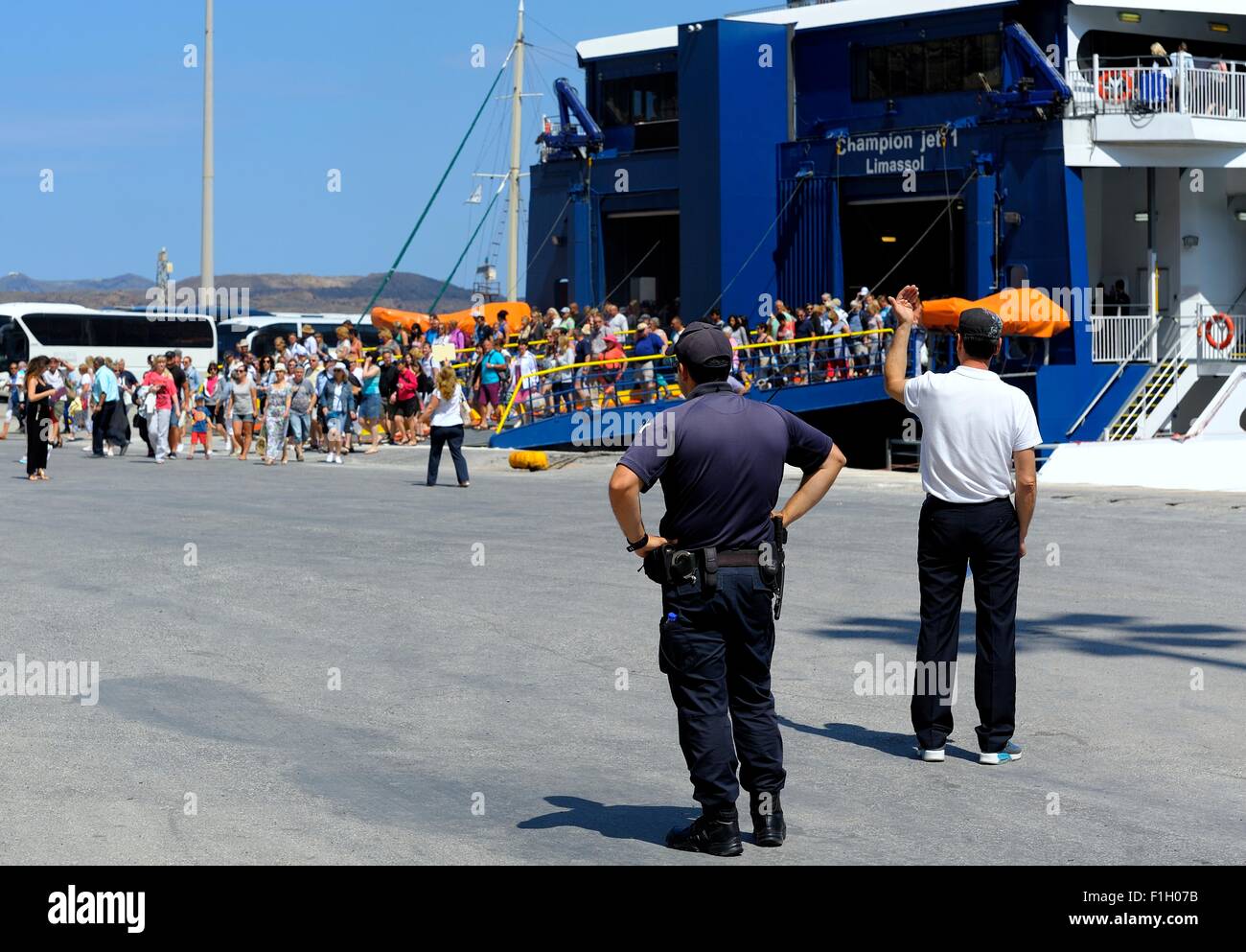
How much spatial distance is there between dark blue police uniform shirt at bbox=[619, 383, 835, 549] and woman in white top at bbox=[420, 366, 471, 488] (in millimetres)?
16652

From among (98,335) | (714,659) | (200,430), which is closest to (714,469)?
(714,659)

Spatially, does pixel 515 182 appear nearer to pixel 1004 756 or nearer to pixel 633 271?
pixel 633 271

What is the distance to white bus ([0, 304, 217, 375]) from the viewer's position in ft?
176

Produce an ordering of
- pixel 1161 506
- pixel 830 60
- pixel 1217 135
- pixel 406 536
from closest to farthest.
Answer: pixel 406 536, pixel 1161 506, pixel 1217 135, pixel 830 60

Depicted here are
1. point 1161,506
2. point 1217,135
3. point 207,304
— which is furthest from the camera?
point 207,304

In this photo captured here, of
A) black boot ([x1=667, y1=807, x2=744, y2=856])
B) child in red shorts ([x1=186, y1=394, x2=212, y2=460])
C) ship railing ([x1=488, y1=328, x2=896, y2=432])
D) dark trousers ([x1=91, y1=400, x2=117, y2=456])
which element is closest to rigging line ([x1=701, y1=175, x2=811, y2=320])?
ship railing ([x1=488, y1=328, x2=896, y2=432])

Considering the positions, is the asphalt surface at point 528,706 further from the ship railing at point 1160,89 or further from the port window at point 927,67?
the port window at point 927,67

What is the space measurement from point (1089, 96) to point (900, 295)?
938 inches

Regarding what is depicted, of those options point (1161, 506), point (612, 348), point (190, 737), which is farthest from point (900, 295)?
point (612, 348)

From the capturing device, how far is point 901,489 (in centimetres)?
2336

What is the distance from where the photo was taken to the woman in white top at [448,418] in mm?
22953

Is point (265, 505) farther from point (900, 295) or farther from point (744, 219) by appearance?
point (744, 219)

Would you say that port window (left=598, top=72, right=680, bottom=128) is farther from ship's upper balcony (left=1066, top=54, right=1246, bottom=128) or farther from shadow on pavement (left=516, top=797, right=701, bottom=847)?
shadow on pavement (left=516, top=797, right=701, bottom=847)

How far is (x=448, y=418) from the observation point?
2306cm
